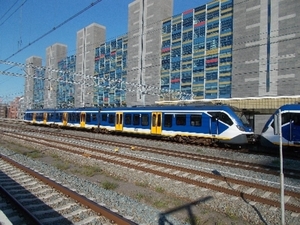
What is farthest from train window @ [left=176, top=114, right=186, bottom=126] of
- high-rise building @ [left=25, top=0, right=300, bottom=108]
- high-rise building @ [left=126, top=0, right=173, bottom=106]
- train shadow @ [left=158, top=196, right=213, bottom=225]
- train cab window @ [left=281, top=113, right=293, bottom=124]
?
high-rise building @ [left=126, top=0, right=173, bottom=106]

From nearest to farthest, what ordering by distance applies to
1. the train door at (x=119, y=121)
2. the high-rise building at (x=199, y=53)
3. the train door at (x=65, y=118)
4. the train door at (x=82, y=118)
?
the train door at (x=119, y=121) < the train door at (x=82, y=118) < the train door at (x=65, y=118) < the high-rise building at (x=199, y=53)

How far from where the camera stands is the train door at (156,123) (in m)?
21.6

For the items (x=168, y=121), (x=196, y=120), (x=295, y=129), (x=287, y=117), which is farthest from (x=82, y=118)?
(x=295, y=129)

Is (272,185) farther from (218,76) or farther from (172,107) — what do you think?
(218,76)

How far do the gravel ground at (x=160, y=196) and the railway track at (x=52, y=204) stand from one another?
541mm

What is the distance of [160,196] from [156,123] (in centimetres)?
1375

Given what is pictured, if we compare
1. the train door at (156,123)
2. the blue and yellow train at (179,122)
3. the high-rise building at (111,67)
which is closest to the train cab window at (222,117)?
the blue and yellow train at (179,122)

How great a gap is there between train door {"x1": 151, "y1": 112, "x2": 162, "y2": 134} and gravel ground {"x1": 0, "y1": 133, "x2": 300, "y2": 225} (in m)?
9.18

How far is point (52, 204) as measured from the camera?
23.0 feet

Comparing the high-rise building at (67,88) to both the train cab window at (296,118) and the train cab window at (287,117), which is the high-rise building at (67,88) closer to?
the train cab window at (287,117)

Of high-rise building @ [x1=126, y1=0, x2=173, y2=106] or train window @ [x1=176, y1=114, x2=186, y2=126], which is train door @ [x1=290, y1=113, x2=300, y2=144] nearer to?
train window @ [x1=176, y1=114, x2=186, y2=126]

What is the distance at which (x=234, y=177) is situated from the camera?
10148 mm

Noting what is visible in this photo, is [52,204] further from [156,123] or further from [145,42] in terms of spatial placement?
[145,42]

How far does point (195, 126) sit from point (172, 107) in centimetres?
284
